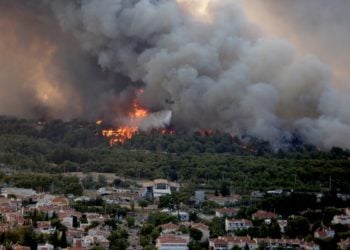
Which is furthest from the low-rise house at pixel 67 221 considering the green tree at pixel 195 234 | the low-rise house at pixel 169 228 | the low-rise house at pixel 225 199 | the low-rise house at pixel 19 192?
the low-rise house at pixel 225 199

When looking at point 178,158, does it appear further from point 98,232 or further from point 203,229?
point 98,232

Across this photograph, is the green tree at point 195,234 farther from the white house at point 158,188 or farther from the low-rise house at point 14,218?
the white house at point 158,188

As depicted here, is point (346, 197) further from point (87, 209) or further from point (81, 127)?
point (81, 127)

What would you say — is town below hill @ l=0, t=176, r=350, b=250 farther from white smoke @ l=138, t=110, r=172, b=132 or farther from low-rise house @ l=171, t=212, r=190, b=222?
white smoke @ l=138, t=110, r=172, b=132

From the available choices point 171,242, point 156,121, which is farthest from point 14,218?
point 156,121

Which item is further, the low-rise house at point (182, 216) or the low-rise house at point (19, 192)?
the low-rise house at point (19, 192)

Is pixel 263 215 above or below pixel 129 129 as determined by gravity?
below
